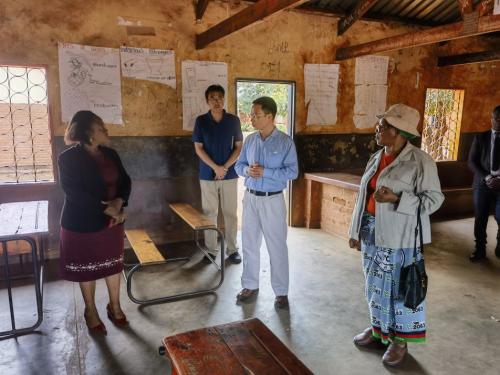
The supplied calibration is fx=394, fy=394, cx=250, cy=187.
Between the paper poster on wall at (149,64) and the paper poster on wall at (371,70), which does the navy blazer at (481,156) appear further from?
the paper poster on wall at (149,64)

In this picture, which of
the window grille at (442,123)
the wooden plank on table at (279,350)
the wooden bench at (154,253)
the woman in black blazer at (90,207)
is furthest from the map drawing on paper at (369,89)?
the wooden plank on table at (279,350)

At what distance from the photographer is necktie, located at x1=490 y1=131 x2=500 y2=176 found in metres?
4.12

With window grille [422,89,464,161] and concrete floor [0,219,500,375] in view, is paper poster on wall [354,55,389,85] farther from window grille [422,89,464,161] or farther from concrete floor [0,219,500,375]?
concrete floor [0,219,500,375]

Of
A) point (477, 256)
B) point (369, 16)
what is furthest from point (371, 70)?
point (477, 256)

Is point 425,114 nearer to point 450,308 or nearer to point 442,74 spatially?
point 442,74

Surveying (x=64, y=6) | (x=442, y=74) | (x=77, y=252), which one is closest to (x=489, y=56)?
(x=442, y=74)

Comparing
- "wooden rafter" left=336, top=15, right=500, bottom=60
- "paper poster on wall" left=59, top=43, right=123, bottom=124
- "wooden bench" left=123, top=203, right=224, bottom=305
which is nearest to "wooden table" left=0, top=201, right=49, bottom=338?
"wooden bench" left=123, top=203, right=224, bottom=305

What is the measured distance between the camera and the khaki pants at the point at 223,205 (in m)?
4.36

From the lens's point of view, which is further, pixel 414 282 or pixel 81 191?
pixel 81 191

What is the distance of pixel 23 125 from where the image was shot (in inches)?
163

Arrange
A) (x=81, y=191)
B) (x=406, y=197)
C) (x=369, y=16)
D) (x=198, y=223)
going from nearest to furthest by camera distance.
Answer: (x=406, y=197), (x=81, y=191), (x=198, y=223), (x=369, y=16)

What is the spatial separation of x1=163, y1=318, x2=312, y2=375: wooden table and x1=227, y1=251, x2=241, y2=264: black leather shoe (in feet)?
7.86

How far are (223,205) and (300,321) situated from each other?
5.69ft

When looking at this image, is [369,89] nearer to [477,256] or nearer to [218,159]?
[477,256]
